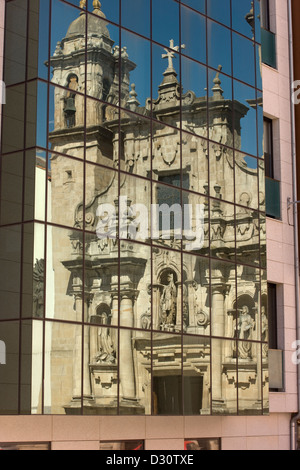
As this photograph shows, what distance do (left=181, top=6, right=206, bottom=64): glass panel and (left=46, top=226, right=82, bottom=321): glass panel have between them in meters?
5.97

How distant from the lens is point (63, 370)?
53.5ft

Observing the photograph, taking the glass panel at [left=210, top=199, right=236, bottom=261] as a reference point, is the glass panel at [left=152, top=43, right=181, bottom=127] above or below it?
above

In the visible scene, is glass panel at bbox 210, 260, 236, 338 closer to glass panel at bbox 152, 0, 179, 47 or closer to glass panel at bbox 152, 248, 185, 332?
glass panel at bbox 152, 248, 185, 332

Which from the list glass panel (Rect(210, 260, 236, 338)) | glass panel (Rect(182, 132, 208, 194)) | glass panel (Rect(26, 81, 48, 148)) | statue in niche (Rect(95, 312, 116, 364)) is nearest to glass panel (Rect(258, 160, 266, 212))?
glass panel (Rect(210, 260, 236, 338))

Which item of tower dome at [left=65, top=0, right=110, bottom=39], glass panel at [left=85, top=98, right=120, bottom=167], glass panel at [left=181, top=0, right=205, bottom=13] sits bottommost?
glass panel at [left=85, top=98, right=120, bottom=167]

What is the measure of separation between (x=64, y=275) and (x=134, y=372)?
2631 mm

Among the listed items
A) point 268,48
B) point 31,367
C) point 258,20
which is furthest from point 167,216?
point 268,48

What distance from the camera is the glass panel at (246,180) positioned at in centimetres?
2158

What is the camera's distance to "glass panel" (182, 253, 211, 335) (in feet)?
63.9

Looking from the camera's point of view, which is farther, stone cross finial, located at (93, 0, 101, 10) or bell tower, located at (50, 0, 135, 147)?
stone cross finial, located at (93, 0, 101, 10)

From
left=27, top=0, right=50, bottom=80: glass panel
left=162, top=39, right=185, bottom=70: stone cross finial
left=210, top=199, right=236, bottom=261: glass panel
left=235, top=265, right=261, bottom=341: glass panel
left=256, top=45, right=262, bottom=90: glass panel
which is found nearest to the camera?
left=27, top=0, right=50, bottom=80: glass panel

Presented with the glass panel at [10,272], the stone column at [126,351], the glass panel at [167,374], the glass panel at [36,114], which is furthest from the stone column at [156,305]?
the glass panel at [36,114]

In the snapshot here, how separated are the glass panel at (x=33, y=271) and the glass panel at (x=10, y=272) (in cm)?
12

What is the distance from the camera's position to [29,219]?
16391 mm
